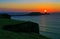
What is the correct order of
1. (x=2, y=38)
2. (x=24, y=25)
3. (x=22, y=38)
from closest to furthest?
1. (x=2, y=38)
2. (x=22, y=38)
3. (x=24, y=25)

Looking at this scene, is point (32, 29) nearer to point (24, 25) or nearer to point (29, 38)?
point (24, 25)

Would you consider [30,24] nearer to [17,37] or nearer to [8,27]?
[8,27]

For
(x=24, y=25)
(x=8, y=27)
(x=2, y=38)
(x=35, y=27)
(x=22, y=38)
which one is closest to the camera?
(x=2, y=38)

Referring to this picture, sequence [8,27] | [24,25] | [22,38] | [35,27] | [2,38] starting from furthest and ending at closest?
[35,27]
[24,25]
[8,27]
[22,38]
[2,38]

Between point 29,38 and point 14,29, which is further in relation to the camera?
point 14,29

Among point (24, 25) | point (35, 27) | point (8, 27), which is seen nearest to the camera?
point (8, 27)

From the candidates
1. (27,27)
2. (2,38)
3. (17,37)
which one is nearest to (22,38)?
(17,37)

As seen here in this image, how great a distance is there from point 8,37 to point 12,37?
37 centimetres

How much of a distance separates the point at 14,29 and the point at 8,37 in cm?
589

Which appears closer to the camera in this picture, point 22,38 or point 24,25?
point 22,38

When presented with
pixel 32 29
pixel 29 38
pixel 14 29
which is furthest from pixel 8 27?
pixel 29 38

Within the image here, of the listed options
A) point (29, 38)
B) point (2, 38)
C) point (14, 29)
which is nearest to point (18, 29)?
point (14, 29)

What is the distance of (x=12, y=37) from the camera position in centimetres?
1461

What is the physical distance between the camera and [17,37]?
1498cm
